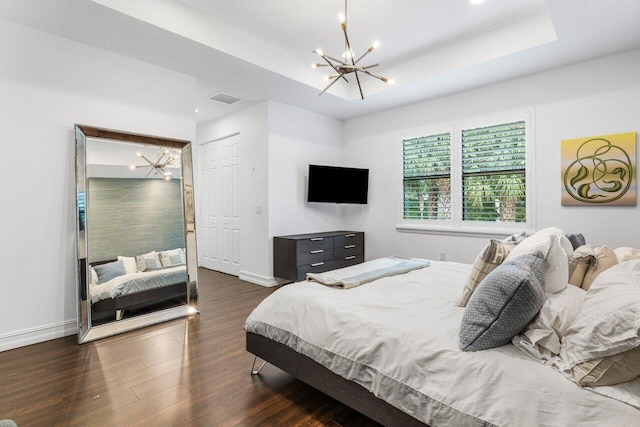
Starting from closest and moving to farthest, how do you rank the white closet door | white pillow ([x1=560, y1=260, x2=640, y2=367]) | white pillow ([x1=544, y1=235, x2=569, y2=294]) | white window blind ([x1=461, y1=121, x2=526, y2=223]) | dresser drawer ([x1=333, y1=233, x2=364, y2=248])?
white pillow ([x1=560, y1=260, x2=640, y2=367]) → white pillow ([x1=544, y1=235, x2=569, y2=294]) → white window blind ([x1=461, y1=121, x2=526, y2=223]) → dresser drawer ([x1=333, y1=233, x2=364, y2=248]) → the white closet door

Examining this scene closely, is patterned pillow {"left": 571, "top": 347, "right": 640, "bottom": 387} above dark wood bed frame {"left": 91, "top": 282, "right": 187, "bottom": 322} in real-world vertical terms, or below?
above

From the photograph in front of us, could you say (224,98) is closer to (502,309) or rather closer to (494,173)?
(494,173)

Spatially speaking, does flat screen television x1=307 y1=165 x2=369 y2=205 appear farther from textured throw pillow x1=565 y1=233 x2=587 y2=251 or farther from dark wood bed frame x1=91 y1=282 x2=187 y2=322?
textured throw pillow x1=565 y1=233 x2=587 y2=251

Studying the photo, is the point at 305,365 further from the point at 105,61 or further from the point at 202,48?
the point at 105,61

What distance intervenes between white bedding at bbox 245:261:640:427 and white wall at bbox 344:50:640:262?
2.45 m

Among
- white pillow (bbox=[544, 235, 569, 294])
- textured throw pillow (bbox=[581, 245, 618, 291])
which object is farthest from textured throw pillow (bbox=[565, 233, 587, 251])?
white pillow (bbox=[544, 235, 569, 294])

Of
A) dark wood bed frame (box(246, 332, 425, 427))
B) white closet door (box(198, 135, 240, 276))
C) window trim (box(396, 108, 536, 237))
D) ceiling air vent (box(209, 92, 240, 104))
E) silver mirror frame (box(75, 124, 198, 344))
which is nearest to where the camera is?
dark wood bed frame (box(246, 332, 425, 427))

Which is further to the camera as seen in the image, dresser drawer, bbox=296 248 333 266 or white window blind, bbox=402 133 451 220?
white window blind, bbox=402 133 451 220

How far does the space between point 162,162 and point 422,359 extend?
10.8 feet

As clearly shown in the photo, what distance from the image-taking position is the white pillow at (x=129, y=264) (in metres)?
3.28

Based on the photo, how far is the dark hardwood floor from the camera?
1.87m

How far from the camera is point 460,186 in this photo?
460 cm

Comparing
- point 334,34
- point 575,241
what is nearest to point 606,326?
point 575,241

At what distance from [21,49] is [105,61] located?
2.07ft
